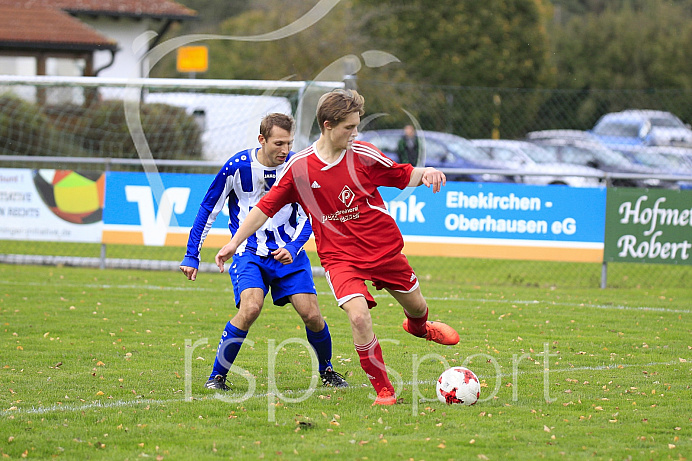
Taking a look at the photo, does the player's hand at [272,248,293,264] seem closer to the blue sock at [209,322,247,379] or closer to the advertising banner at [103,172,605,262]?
the blue sock at [209,322,247,379]

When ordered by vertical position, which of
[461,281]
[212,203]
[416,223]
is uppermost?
[212,203]

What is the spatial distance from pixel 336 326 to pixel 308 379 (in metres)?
2.27

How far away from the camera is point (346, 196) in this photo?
18.0 ft

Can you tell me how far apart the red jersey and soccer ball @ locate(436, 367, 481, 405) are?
2.90 feet

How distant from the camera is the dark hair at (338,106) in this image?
5281mm

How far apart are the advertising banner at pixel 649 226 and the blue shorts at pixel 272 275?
21.7 feet

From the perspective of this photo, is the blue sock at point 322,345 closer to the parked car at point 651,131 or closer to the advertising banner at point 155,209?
the advertising banner at point 155,209

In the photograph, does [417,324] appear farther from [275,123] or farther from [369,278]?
[275,123]

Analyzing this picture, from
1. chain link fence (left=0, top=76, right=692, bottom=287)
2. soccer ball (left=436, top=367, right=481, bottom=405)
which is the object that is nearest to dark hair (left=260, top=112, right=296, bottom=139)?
soccer ball (left=436, top=367, right=481, bottom=405)

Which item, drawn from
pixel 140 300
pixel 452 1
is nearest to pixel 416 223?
pixel 140 300

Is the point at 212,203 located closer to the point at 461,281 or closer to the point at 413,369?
the point at 413,369

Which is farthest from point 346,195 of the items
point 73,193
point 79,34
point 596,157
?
point 79,34

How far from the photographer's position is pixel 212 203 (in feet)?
19.9

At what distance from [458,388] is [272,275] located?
1533 millimetres
